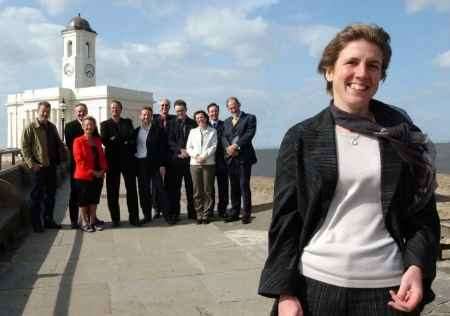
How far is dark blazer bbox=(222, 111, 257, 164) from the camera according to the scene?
914 cm

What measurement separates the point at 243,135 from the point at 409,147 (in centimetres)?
720

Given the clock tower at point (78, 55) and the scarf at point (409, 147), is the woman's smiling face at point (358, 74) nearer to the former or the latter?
the scarf at point (409, 147)

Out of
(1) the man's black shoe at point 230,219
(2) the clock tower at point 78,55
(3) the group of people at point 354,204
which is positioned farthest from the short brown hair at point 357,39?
(2) the clock tower at point 78,55

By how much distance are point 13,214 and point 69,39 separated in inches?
2990

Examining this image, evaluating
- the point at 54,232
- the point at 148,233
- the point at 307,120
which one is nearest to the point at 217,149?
the point at 148,233

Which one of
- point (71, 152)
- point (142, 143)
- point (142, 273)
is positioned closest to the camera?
point (142, 273)

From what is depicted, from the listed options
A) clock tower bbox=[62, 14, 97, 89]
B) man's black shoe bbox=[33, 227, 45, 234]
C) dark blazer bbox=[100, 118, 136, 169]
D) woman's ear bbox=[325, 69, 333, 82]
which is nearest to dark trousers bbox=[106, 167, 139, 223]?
dark blazer bbox=[100, 118, 136, 169]

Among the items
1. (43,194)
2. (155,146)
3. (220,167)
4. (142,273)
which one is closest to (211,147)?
(220,167)

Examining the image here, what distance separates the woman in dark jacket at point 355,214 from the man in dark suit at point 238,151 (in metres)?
7.03

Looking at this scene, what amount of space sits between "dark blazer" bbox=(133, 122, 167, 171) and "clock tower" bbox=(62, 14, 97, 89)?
7131cm

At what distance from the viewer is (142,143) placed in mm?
9469

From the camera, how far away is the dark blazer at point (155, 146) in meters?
9.43

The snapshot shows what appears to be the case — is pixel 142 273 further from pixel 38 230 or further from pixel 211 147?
pixel 211 147

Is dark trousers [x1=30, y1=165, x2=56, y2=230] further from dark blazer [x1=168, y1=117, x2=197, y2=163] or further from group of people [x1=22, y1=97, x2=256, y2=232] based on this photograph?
dark blazer [x1=168, y1=117, x2=197, y2=163]
